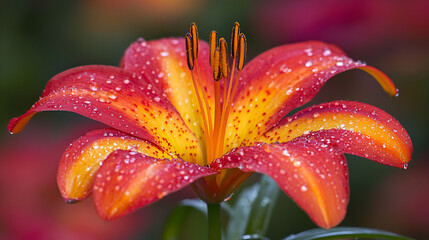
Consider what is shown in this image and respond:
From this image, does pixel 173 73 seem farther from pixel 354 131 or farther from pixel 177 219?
pixel 354 131

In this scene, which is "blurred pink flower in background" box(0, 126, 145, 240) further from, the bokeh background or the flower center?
the flower center

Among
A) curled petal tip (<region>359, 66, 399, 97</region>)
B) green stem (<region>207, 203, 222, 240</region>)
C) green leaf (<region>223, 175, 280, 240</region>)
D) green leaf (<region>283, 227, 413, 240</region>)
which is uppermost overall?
curled petal tip (<region>359, 66, 399, 97</region>)

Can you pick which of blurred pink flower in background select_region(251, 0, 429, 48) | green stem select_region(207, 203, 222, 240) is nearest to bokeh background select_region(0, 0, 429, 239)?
blurred pink flower in background select_region(251, 0, 429, 48)

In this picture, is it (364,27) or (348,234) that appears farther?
(364,27)

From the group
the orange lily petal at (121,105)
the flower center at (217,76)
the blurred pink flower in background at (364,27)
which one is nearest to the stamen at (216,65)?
the flower center at (217,76)

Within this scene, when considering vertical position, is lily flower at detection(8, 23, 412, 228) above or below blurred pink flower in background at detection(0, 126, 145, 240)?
above

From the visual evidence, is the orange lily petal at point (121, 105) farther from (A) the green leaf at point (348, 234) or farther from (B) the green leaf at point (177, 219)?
(A) the green leaf at point (348, 234)

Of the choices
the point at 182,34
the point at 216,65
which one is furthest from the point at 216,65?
the point at 182,34
